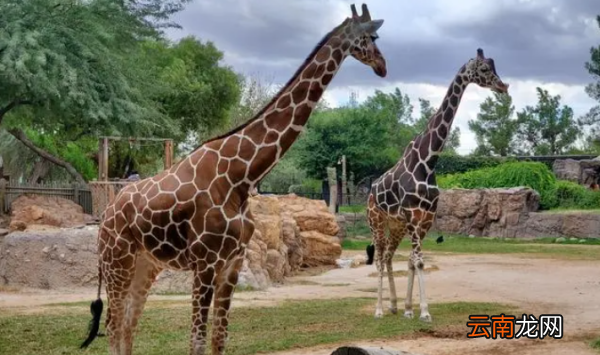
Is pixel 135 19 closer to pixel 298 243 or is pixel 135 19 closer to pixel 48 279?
pixel 298 243

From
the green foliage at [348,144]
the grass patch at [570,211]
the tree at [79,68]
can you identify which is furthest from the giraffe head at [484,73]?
the green foliage at [348,144]

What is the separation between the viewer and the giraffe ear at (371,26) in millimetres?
5387

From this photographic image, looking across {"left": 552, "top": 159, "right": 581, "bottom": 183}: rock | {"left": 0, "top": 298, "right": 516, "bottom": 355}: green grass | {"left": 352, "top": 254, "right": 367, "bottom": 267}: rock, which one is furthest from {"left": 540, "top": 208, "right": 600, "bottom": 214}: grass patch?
{"left": 0, "top": 298, "right": 516, "bottom": 355}: green grass

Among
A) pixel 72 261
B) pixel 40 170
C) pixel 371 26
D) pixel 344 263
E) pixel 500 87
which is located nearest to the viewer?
pixel 371 26

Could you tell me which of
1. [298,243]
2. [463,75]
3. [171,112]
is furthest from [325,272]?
[171,112]

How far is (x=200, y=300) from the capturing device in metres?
4.80

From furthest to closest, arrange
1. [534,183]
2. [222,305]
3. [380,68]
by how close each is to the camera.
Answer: [534,183] → [380,68] → [222,305]

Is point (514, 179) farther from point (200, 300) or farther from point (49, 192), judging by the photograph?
point (200, 300)

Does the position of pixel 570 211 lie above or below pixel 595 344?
above

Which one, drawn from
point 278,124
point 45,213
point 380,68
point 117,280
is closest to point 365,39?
point 380,68

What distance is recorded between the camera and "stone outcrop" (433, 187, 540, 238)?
2527 centimetres

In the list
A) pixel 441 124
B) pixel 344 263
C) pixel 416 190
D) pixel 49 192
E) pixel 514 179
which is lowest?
pixel 344 263

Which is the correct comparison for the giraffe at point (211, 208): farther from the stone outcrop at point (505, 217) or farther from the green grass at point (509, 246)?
the stone outcrop at point (505, 217)

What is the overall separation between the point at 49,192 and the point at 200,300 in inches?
577
